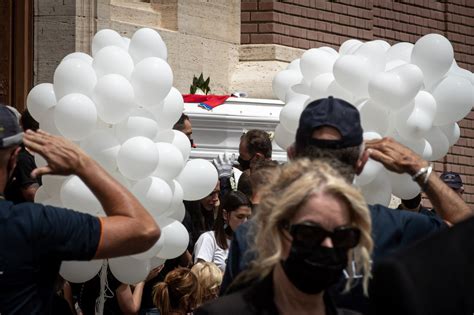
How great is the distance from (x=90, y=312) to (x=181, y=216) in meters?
0.82

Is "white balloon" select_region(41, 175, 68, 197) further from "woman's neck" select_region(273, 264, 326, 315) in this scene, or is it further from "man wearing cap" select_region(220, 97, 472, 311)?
"woman's neck" select_region(273, 264, 326, 315)

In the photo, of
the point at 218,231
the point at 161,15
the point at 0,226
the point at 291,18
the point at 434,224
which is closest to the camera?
the point at 0,226

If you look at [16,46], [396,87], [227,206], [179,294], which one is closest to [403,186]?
[396,87]

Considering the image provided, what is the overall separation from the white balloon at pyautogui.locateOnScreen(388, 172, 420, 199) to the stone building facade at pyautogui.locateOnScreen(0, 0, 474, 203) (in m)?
6.78

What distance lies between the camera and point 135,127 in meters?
5.07

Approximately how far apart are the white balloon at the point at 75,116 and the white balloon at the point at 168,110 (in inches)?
17.9

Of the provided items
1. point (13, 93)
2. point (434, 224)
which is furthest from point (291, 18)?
point (434, 224)

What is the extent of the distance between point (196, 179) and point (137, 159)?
68cm

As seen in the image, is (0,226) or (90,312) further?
(90,312)

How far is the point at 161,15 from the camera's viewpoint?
1221 cm

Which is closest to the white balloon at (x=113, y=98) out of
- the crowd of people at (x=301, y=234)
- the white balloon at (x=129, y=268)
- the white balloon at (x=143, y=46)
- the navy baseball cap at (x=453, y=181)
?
the white balloon at (x=143, y=46)

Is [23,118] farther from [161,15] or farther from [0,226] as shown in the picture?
[161,15]

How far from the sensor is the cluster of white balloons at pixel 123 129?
4824 mm

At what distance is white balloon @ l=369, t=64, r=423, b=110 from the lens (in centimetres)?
481
